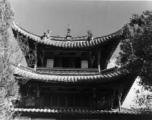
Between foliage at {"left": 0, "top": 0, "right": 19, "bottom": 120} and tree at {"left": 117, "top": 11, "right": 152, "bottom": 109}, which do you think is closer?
foliage at {"left": 0, "top": 0, "right": 19, "bottom": 120}

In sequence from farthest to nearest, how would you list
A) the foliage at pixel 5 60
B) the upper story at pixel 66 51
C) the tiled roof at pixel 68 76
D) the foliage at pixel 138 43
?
the upper story at pixel 66 51, the tiled roof at pixel 68 76, the foliage at pixel 138 43, the foliage at pixel 5 60

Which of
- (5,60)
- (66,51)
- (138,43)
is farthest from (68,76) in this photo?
(5,60)

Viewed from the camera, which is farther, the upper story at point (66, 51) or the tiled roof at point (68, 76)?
the upper story at point (66, 51)

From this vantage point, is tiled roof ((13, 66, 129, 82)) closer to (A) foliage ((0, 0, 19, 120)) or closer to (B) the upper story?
(B) the upper story

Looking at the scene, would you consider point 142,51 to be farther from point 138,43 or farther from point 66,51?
point 66,51

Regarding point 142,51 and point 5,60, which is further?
point 142,51

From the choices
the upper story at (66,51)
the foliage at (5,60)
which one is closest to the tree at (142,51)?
the upper story at (66,51)

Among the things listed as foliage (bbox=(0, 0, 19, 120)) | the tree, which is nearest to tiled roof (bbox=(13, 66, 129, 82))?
the tree

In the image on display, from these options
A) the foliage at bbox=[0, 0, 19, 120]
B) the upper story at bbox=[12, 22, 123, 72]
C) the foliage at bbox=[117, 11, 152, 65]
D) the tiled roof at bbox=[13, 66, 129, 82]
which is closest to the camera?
the foliage at bbox=[0, 0, 19, 120]

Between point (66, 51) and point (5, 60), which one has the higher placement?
point (66, 51)

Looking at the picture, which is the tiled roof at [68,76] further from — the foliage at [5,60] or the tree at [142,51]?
the foliage at [5,60]

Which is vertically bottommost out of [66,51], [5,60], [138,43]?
[5,60]

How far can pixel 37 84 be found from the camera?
1191 centimetres

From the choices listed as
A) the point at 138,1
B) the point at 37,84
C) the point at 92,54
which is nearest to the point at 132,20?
the point at 138,1
